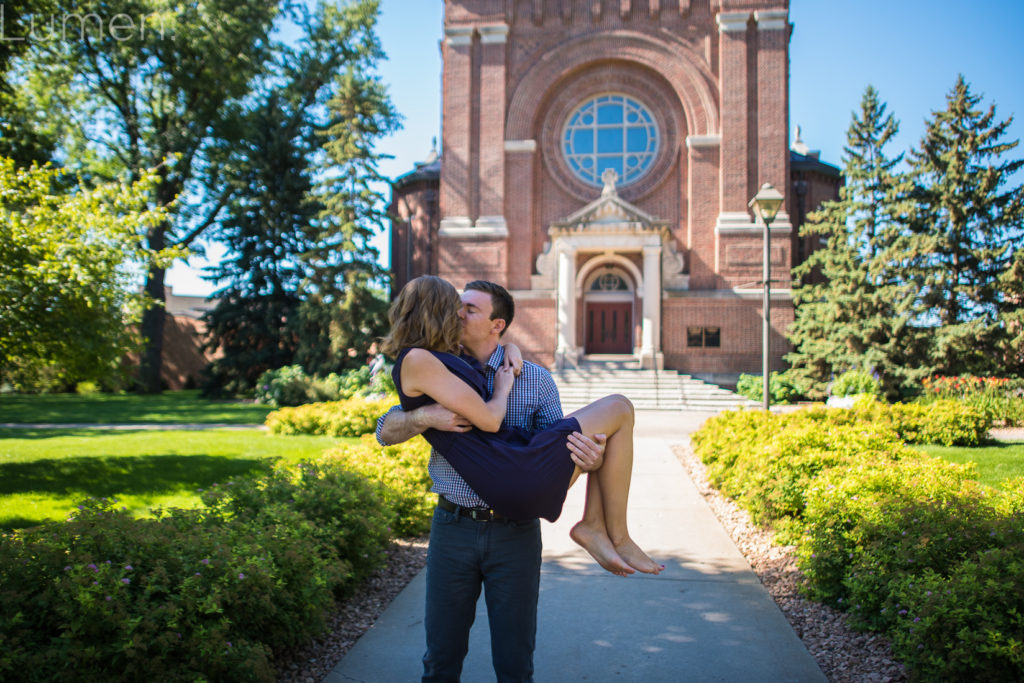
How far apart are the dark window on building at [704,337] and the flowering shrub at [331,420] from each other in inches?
536

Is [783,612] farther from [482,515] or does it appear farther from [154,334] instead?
[154,334]

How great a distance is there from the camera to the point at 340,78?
24453 mm

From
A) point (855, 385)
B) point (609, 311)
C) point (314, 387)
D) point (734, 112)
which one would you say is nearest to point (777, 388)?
point (855, 385)

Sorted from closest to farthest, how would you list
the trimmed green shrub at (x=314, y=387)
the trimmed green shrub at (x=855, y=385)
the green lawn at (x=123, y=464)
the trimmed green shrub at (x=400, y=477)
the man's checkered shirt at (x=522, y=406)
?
1. the man's checkered shirt at (x=522, y=406)
2. the trimmed green shrub at (x=400, y=477)
3. the green lawn at (x=123, y=464)
4. the trimmed green shrub at (x=855, y=385)
5. the trimmed green shrub at (x=314, y=387)

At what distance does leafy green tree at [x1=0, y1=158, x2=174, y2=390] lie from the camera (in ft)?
20.4

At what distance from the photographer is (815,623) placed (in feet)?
13.7

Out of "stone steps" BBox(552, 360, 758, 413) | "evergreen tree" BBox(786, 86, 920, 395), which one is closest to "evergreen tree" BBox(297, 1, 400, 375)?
"stone steps" BBox(552, 360, 758, 413)

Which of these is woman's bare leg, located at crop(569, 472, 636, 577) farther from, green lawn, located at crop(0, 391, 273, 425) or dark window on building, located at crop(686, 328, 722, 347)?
dark window on building, located at crop(686, 328, 722, 347)

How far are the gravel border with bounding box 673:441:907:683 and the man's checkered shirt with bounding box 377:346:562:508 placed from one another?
7.41 ft

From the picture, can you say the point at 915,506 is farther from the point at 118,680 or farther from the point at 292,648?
the point at 118,680

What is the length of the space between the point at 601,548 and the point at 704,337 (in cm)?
2095

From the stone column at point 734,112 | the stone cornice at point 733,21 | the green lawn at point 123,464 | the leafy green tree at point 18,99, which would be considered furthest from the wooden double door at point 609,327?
the leafy green tree at point 18,99

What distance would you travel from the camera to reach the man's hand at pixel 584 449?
2.35 m

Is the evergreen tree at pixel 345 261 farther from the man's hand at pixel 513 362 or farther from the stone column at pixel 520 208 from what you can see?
the man's hand at pixel 513 362
